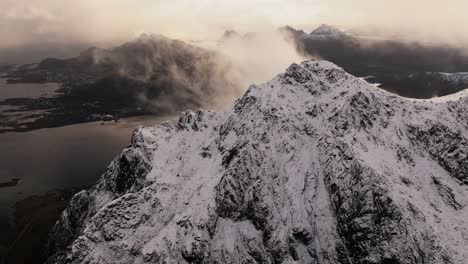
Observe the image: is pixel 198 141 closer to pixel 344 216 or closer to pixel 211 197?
pixel 211 197

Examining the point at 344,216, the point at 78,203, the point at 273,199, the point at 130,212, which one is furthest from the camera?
the point at 78,203

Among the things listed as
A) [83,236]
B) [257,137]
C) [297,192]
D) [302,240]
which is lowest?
[83,236]

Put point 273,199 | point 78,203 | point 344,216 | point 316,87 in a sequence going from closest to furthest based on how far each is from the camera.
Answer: point 344,216 → point 273,199 → point 316,87 → point 78,203

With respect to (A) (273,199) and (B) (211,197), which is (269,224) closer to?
(A) (273,199)

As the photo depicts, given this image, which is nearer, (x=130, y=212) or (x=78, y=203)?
(x=130, y=212)

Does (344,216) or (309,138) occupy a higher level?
(309,138)

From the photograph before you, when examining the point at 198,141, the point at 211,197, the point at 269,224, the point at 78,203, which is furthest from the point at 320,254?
the point at 78,203
